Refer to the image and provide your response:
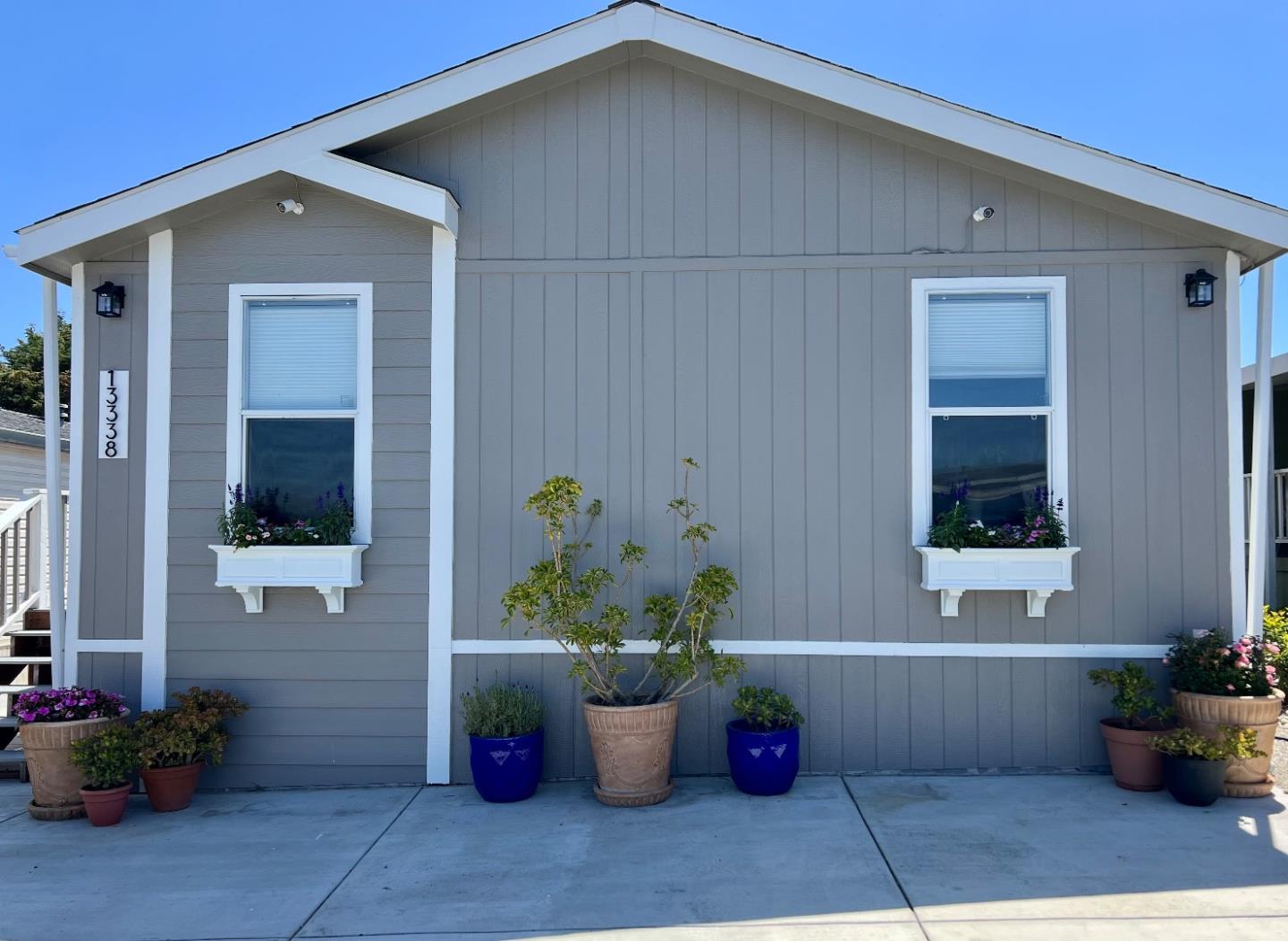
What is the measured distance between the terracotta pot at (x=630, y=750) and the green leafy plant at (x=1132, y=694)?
2188 mm

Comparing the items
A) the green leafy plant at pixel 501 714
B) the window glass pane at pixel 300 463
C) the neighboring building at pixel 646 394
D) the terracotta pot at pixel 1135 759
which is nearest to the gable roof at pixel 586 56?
the neighboring building at pixel 646 394

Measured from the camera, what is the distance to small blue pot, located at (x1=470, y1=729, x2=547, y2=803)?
15.2 feet

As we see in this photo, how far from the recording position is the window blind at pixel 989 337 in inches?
198

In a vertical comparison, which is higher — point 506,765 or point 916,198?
point 916,198

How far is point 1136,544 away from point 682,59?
3455mm

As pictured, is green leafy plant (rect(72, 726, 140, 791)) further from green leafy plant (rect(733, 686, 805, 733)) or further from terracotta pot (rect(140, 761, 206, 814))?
green leafy plant (rect(733, 686, 805, 733))

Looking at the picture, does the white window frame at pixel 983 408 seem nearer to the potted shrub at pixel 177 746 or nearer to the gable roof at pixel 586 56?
the gable roof at pixel 586 56

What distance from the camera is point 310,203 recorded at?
5168 mm

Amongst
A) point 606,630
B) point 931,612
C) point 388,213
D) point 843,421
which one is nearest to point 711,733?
point 606,630

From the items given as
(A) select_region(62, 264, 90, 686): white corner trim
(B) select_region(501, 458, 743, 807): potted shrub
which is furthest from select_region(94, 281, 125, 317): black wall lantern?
(B) select_region(501, 458, 743, 807): potted shrub

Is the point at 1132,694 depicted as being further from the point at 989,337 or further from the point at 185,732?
the point at 185,732

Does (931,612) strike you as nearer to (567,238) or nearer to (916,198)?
(916,198)

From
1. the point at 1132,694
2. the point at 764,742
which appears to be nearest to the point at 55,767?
the point at 764,742

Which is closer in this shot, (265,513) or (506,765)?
(506,765)
